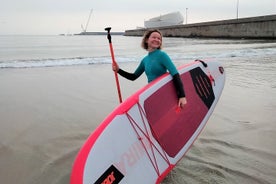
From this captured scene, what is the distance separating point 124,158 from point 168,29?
7517cm

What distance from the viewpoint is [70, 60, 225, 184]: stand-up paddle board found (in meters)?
2.64

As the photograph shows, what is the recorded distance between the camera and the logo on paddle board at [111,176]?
2615 mm

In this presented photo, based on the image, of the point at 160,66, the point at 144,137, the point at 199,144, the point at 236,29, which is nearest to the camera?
the point at 144,137

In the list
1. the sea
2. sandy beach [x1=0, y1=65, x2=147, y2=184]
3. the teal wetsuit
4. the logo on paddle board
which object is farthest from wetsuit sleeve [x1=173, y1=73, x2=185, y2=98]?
sandy beach [x1=0, y1=65, x2=147, y2=184]

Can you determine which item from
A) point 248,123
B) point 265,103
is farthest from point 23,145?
point 265,103

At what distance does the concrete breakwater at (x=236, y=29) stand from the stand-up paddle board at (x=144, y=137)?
1666 inches

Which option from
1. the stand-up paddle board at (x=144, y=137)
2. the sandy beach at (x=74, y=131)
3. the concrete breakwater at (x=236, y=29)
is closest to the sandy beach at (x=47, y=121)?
the sandy beach at (x=74, y=131)

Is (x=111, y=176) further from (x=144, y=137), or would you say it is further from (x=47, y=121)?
(x=47, y=121)

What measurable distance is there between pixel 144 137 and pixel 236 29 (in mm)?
51313

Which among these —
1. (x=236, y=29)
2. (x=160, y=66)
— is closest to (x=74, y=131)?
(x=160, y=66)

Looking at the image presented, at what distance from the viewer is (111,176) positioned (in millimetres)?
2715

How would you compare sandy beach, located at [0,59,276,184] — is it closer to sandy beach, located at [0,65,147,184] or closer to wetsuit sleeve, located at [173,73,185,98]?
sandy beach, located at [0,65,147,184]

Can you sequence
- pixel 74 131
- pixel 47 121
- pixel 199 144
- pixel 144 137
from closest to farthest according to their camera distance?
pixel 144 137
pixel 199 144
pixel 74 131
pixel 47 121

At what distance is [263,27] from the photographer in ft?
145
